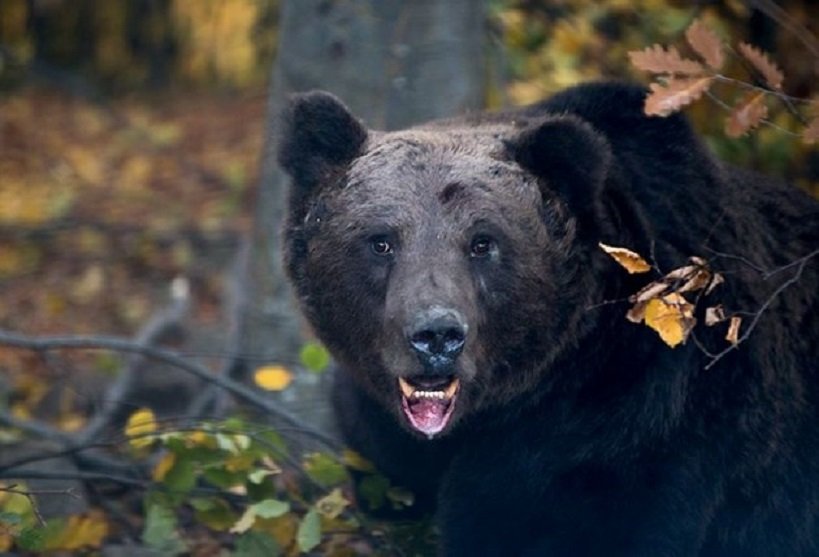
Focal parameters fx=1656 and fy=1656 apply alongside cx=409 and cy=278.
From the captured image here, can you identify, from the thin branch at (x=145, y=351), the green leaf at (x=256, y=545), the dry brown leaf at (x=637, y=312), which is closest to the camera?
the dry brown leaf at (x=637, y=312)

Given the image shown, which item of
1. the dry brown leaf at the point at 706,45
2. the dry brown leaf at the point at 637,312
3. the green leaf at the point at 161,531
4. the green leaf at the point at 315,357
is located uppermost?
the dry brown leaf at the point at 706,45

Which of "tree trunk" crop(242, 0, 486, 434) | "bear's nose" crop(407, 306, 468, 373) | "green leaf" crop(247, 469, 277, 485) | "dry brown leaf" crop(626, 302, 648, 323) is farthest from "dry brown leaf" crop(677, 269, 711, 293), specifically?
"tree trunk" crop(242, 0, 486, 434)

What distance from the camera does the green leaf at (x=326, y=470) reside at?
6.06m

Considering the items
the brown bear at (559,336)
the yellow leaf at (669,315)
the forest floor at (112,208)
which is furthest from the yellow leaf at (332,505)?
the forest floor at (112,208)

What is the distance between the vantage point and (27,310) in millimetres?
11273

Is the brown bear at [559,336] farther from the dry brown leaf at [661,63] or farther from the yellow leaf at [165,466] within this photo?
the yellow leaf at [165,466]

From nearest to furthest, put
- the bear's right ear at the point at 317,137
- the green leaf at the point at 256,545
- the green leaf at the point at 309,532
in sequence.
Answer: the bear's right ear at the point at 317,137
the green leaf at the point at 309,532
the green leaf at the point at 256,545

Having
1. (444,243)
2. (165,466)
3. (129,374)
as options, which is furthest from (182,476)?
(129,374)

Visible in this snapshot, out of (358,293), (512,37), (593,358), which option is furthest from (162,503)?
(512,37)

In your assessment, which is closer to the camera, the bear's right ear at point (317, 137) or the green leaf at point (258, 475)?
the bear's right ear at point (317, 137)

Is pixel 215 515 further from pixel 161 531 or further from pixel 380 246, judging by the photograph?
pixel 380 246

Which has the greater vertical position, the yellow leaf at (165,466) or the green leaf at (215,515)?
the yellow leaf at (165,466)

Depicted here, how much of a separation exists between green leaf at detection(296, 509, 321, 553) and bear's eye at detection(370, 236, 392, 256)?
1091mm

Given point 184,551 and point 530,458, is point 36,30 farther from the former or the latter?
point 530,458
